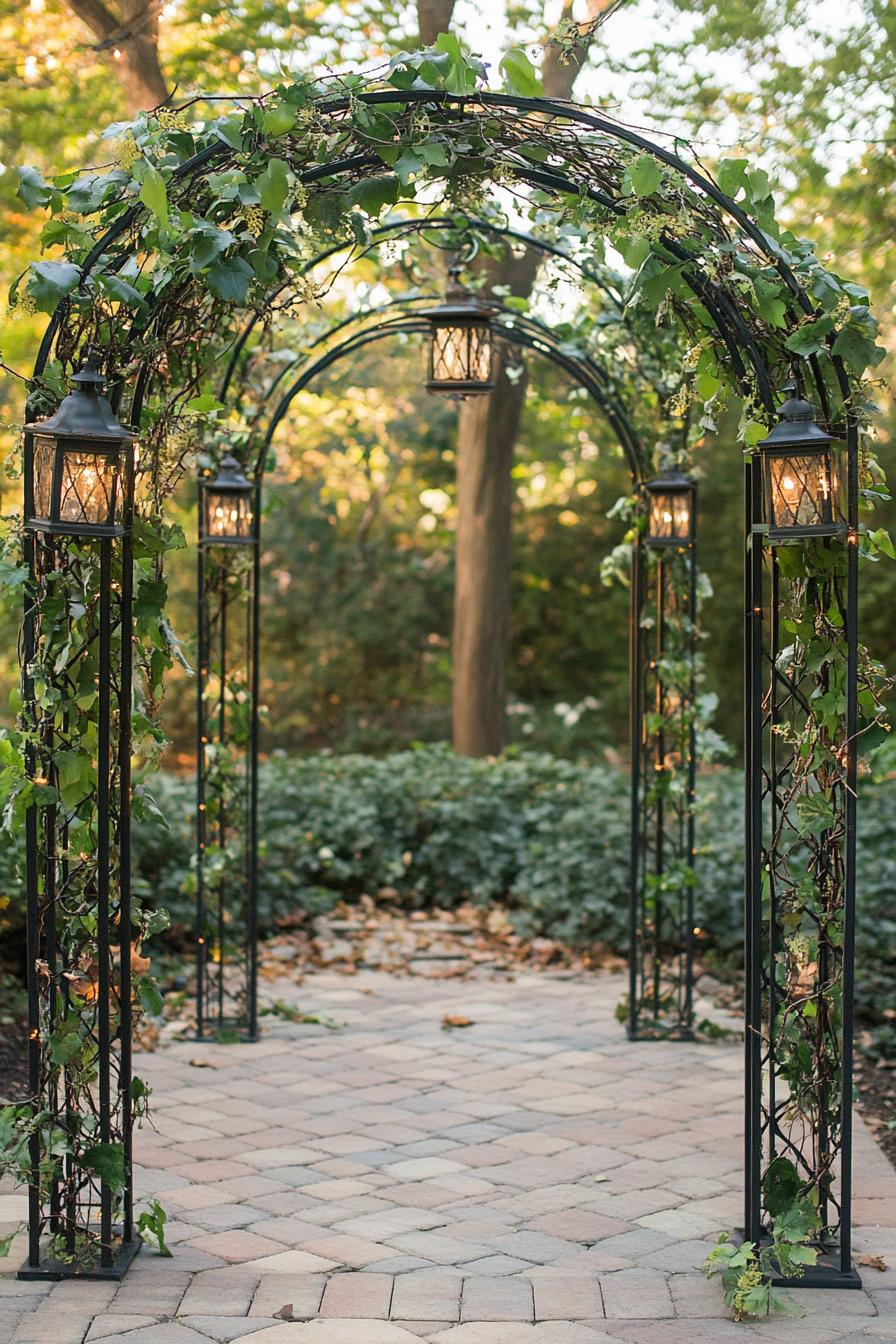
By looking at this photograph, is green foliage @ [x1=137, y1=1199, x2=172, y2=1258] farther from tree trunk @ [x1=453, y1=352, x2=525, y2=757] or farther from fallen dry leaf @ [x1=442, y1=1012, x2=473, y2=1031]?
tree trunk @ [x1=453, y1=352, x2=525, y2=757]

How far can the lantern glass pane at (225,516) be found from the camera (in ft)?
19.1

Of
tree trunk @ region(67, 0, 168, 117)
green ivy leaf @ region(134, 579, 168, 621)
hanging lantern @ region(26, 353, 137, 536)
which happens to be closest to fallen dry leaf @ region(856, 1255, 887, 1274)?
green ivy leaf @ region(134, 579, 168, 621)

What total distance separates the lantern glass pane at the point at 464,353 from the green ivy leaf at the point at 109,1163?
332 centimetres

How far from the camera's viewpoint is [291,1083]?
548 cm

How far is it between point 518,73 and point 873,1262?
10.4ft

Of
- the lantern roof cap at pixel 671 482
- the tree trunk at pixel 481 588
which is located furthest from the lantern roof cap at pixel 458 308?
the tree trunk at pixel 481 588

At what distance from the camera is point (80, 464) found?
10.8 ft

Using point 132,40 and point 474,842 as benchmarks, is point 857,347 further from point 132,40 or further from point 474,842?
point 132,40

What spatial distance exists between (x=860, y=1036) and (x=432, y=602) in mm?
8233

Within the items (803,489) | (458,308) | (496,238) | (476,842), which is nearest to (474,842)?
(476,842)

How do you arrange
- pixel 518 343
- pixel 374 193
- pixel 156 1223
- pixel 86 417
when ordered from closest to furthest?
pixel 86 417 < pixel 374 193 < pixel 156 1223 < pixel 518 343

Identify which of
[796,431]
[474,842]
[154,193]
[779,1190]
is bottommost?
[779,1190]

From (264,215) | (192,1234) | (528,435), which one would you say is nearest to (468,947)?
(192,1234)

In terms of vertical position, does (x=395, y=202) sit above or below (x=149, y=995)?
above
